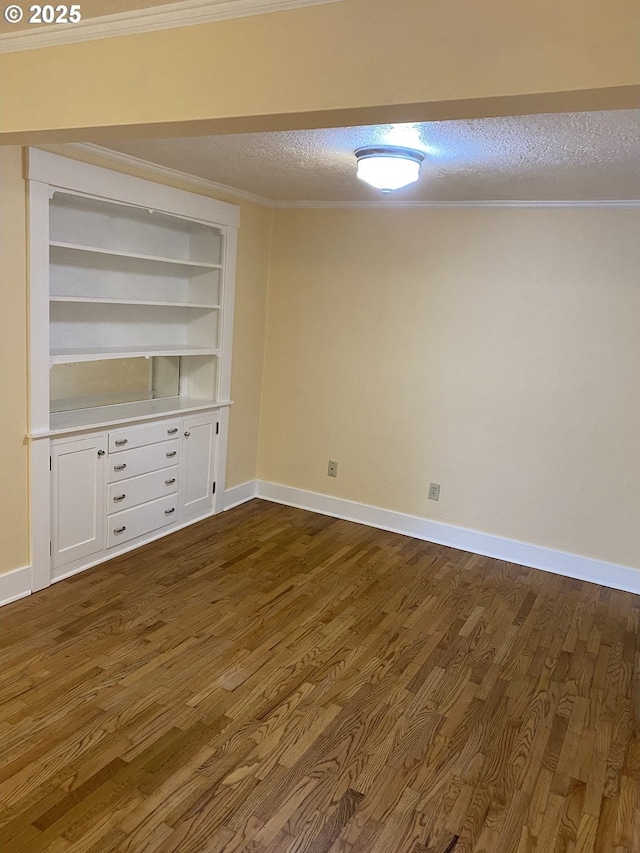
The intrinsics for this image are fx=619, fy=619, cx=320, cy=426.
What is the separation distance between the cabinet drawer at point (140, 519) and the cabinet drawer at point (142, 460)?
227 mm

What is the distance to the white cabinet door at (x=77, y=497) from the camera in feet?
10.7

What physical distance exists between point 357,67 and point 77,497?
2668 mm

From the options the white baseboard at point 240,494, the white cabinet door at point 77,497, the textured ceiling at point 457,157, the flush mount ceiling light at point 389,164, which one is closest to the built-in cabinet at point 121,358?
the white cabinet door at point 77,497

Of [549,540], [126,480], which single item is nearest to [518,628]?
[549,540]

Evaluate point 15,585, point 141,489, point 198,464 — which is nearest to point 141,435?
point 141,489

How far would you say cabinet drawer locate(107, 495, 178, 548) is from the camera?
3.69 m

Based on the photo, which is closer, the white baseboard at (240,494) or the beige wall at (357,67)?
the beige wall at (357,67)

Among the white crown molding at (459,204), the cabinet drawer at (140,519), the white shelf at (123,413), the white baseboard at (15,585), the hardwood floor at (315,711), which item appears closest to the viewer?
the hardwood floor at (315,711)

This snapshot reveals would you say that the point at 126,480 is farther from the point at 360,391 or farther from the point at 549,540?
the point at 549,540

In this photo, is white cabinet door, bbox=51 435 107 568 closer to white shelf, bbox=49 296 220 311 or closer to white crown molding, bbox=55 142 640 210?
white shelf, bbox=49 296 220 311

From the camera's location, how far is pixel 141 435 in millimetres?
3781

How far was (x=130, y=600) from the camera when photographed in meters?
3.23

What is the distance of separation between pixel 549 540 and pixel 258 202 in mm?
3074

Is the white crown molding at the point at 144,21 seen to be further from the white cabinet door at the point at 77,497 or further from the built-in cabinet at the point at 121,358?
the white cabinet door at the point at 77,497
